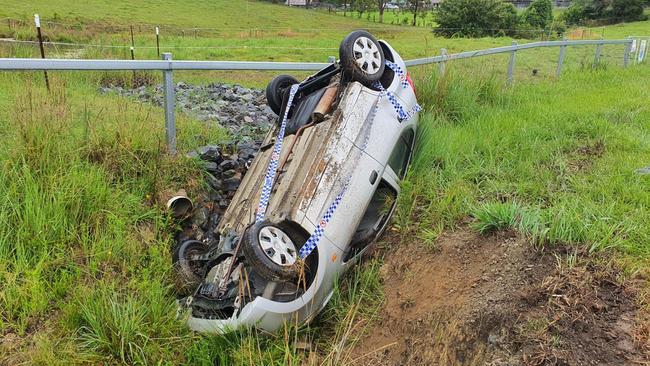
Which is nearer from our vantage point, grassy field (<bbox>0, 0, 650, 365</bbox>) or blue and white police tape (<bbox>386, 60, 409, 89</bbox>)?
grassy field (<bbox>0, 0, 650, 365</bbox>)

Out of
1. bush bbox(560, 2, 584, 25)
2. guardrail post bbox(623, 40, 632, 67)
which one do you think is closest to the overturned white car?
guardrail post bbox(623, 40, 632, 67)

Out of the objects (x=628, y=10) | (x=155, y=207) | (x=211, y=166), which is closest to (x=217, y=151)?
(x=211, y=166)

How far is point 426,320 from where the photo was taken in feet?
10.5

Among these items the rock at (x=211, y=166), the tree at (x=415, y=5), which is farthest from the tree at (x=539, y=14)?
the rock at (x=211, y=166)

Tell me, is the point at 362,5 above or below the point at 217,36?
above

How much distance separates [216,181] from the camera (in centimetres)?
491

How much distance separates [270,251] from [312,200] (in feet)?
1.83

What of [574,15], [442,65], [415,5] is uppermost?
[415,5]

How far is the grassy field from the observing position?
119 inches

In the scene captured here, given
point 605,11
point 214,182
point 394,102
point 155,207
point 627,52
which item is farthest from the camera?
point 605,11

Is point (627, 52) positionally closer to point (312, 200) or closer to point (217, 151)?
point (217, 151)

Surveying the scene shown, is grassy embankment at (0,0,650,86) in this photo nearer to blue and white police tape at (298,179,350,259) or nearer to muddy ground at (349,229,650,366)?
blue and white police tape at (298,179,350,259)

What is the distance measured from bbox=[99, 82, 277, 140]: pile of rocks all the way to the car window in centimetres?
199

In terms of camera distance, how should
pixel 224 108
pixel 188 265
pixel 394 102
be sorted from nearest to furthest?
pixel 188 265 → pixel 394 102 → pixel 224 108
